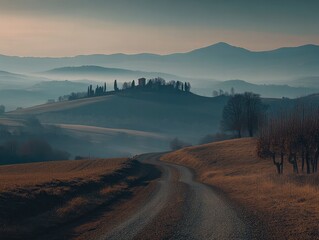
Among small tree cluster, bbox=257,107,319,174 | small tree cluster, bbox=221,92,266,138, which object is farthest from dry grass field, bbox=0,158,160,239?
small tree cluster, bbox=221,92,266,138

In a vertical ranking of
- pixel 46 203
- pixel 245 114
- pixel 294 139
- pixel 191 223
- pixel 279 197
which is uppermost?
pixel 245 114

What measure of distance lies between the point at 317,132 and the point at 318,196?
91.0ft

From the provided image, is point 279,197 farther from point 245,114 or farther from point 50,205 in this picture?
point 245,114

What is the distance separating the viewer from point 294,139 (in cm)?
5819

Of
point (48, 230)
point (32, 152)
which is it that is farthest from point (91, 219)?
point (32, 152)

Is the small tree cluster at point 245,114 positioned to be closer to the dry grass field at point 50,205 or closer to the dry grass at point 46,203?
the dry grass at point 46,203

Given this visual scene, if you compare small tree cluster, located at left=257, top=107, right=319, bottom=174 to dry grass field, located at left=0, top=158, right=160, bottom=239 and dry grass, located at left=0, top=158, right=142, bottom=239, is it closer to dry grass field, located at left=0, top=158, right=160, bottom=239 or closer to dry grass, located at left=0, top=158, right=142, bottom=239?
dry grass field, located at left=0, top=158, right=160, bottom=239

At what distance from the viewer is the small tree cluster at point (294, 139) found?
190ft

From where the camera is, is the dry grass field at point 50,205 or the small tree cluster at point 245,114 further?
the small tree cluster at point 245,114

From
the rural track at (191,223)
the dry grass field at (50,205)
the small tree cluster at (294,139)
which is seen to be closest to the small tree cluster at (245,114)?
the small tree cluster at (294,139)

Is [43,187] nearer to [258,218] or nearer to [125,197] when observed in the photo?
[125,197]

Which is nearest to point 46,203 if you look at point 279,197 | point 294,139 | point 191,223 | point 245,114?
point 191,223

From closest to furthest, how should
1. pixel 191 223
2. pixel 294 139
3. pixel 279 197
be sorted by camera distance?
pixel 191 223, pixel 279 197, pixel 294 139

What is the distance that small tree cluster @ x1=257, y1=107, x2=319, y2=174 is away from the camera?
2274 inches
